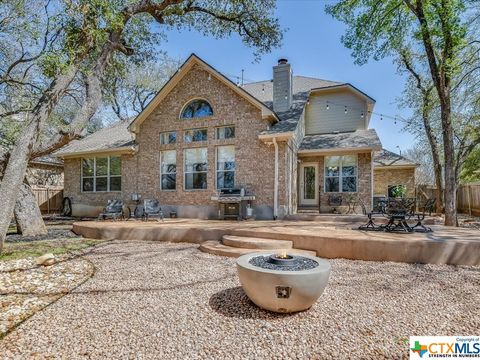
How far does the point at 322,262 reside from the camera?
3980 millimetres

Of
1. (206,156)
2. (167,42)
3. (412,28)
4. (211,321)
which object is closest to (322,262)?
(211,321)

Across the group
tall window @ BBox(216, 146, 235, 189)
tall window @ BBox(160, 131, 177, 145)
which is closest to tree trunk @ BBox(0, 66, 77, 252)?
tall window @ BBox(160, 131, 177, 145)

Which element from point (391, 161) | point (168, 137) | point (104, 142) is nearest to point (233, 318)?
point (168, 137)

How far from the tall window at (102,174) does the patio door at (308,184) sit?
8.81 m

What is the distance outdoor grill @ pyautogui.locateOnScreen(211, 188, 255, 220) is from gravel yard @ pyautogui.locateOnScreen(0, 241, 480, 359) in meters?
5.25

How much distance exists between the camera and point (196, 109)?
12.3 metres

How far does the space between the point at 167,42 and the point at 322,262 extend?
12.1m

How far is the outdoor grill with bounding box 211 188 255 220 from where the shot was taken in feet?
34.7

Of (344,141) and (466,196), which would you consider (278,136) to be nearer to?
(344,141)

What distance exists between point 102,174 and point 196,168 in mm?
5537

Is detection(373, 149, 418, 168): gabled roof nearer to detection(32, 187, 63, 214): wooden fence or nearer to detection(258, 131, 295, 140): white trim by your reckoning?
detection(258, 131, 295, 140): white trim

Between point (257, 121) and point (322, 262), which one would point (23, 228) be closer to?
point (257, 121)

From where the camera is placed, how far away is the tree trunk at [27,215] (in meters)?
9.12

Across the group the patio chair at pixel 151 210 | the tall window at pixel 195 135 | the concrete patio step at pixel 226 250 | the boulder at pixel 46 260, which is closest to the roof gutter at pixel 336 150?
the tall window at pixel 195 135
